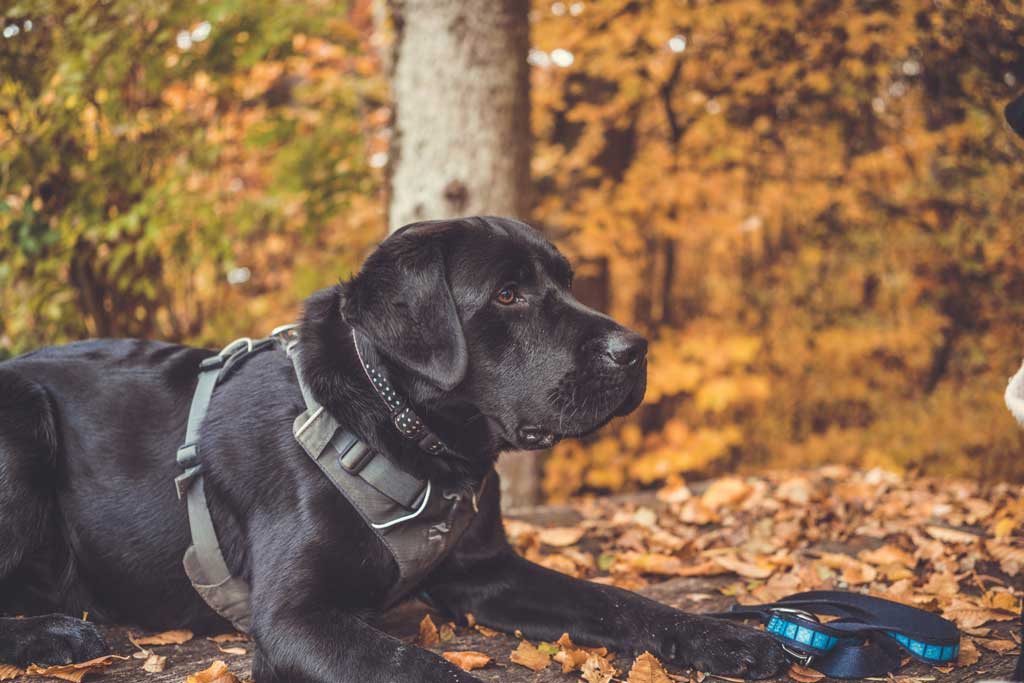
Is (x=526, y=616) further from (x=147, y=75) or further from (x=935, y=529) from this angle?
(x=147, y=75)

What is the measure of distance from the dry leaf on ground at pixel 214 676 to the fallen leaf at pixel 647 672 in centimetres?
110

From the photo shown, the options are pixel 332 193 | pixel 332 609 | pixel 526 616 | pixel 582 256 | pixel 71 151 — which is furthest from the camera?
pixel 582 256

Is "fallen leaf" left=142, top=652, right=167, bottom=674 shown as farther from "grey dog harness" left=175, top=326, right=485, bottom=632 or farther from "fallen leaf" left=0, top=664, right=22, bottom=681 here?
"fallen leaf" left=0, top=664, right=22, bottom=681

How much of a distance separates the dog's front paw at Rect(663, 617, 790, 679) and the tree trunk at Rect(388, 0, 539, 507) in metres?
2.80

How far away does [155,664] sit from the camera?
258cm

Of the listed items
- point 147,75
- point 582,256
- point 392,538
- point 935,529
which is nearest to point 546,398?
point 392,538

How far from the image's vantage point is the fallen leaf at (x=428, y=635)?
283 cm

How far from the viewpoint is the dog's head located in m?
2.52

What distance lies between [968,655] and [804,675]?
1.66 feet

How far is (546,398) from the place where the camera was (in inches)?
103

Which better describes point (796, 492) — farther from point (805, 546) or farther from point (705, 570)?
point (705, 570)

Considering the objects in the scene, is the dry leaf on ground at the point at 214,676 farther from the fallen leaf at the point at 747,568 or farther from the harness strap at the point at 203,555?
the fallen leaf at the point at 747,568

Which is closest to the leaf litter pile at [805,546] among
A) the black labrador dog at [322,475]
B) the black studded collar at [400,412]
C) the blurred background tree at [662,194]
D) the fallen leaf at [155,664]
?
the black labrador dog at [322,475]

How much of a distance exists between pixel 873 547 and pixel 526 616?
182cm
